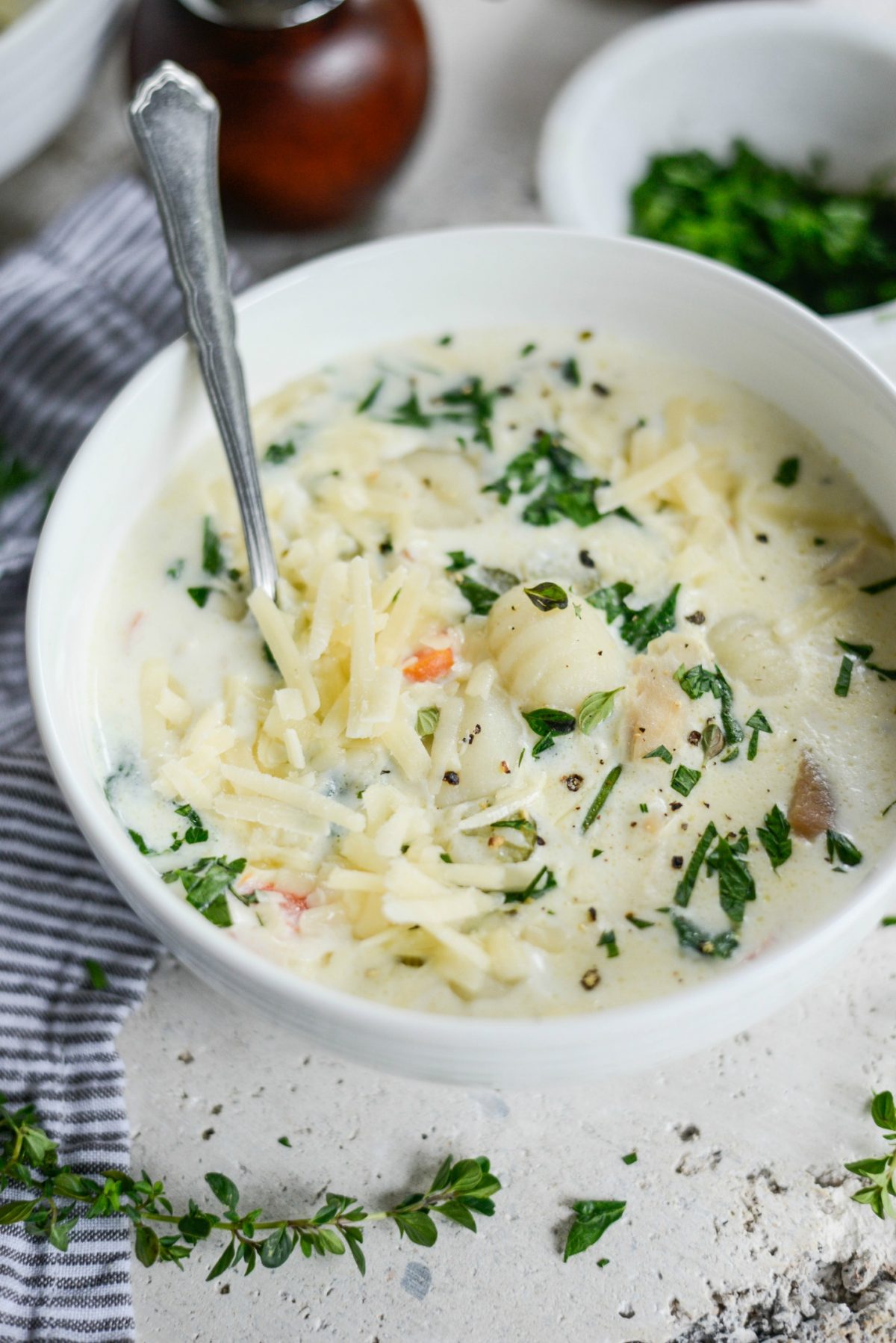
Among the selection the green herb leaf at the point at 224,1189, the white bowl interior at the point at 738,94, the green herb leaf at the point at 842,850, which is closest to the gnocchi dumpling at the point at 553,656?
the green herb leaf at the point at 842,850

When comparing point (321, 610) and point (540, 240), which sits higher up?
point (540, 240)

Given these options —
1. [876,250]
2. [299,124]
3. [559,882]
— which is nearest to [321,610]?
[559,882]

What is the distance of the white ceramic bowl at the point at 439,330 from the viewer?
1508mm

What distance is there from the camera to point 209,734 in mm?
1818

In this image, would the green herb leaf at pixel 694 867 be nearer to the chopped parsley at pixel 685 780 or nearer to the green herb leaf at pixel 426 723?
the chopped parsley at pixel 685 780

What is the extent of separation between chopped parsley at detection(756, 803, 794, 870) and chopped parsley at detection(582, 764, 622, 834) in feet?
0.65

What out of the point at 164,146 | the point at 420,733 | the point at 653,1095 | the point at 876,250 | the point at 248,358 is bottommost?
the point at 653,1095

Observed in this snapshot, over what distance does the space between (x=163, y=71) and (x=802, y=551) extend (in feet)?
3.89

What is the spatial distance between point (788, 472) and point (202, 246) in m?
0.99

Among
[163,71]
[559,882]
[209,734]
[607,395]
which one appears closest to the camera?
[559,882]

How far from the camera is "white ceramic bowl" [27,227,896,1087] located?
1.51 metres

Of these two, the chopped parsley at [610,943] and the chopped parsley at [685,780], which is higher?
the chopped parsley at [685,780]

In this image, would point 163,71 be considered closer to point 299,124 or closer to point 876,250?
point 299,124

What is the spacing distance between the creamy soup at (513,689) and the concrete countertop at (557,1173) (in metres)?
0.33
